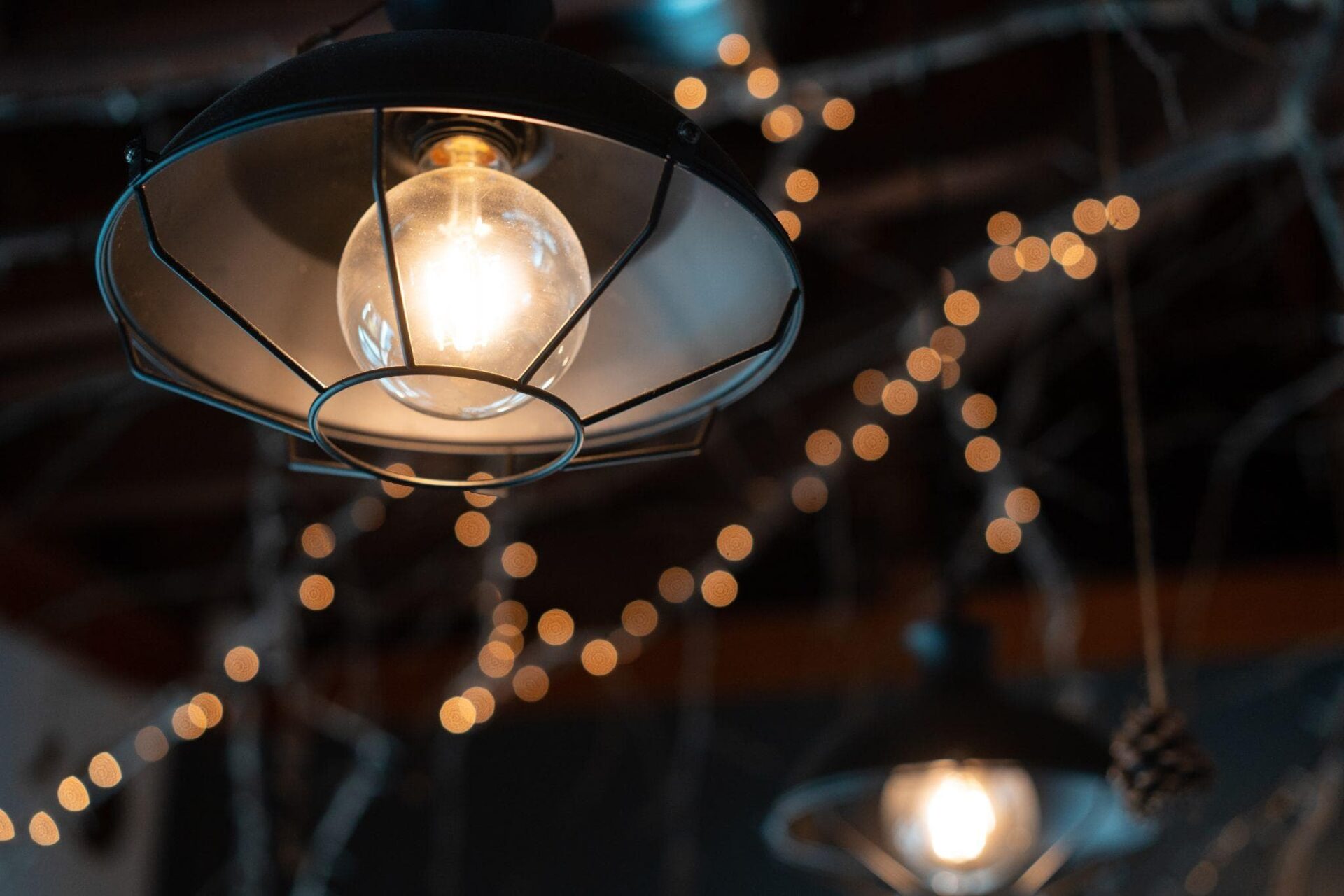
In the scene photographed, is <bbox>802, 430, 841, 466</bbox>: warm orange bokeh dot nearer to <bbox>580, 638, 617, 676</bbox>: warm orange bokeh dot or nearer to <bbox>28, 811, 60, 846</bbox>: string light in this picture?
<bbox>580, 638, 617, 676</bbox>: warm orange bokeh dot

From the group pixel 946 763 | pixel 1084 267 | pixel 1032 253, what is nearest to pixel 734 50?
pixel 1032 253

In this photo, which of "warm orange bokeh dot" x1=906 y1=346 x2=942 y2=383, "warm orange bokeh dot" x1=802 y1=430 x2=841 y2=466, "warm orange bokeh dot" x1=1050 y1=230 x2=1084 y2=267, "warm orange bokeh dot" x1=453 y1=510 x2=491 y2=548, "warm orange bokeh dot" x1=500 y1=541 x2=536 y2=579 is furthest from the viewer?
"warm orange bokeh dot" x1=500 y1=541 x2=536 y2=579

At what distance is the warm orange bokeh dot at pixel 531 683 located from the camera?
2.69m

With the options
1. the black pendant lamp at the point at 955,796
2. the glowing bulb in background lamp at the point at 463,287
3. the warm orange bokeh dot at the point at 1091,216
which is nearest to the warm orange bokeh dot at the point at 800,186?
the warm orange bokeh dot at the point at 1091,216

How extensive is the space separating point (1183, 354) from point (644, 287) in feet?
8.09

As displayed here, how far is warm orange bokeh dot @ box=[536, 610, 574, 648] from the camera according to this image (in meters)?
2.79

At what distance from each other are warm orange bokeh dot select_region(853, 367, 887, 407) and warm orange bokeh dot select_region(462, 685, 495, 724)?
3.08 ft

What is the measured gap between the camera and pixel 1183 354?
9.57ft

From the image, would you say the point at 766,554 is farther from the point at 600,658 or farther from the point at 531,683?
the point at 531,683

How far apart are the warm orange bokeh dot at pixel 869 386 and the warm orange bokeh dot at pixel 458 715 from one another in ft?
3.16

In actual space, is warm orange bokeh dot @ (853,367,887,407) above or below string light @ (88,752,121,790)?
above

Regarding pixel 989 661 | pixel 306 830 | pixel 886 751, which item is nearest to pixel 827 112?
pixel 989 661

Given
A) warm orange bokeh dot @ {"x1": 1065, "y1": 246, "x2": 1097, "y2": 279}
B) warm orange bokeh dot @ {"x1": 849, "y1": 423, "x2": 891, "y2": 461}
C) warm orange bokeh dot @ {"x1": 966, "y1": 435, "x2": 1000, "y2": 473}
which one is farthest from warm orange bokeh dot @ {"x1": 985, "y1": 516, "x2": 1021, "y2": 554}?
warm orange bokeh dot @ {"x1": 1065, "y1": 246, "x2": 1097, "y2": 279}

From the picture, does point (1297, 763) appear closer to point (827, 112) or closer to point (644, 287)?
point (827, 112)
